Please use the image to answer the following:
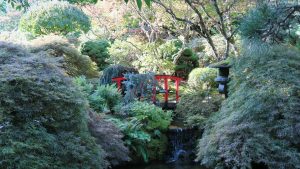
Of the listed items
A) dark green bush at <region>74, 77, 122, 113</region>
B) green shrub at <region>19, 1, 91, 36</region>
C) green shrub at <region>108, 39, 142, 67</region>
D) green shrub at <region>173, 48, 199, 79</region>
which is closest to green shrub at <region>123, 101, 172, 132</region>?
dark green bush at <region>74, 77, 122, 113</region>

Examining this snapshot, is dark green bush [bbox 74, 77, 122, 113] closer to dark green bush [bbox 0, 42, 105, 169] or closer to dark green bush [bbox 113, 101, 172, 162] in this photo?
dark green bush [bbox 113, 101, 172, 162]

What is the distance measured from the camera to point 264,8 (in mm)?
4113

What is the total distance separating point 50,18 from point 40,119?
795 centimetres

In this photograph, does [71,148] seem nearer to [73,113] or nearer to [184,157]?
[73,113]

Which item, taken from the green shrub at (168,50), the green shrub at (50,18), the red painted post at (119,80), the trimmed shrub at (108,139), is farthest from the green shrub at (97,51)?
the trimmed shrub at (108,139)

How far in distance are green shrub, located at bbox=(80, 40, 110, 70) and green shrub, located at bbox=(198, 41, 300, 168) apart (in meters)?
7.67

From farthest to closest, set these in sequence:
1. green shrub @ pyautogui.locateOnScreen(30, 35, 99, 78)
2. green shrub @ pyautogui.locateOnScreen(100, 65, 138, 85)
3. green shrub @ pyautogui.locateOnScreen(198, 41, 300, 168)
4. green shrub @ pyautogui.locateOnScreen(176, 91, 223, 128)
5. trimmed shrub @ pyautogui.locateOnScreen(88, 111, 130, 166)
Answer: green shrub @ pyautogui.locateOnScreen(30, 35, 99, 78) < green shrub @ pyautogui.locateOnScreen(100, 65, 138, 85) < green shrub @ pyautogui.locateOnScreen(176, 91, 223, 128) < trimmed shrub @ pyautogui.locateOnScreen(88, 111, 130, 166) < green shrub @ pyautogui.locateOnScreen(198, 41, 300, 168)

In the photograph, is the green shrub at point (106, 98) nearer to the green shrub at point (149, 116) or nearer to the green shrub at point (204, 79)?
the green shrub at point (149, 116)

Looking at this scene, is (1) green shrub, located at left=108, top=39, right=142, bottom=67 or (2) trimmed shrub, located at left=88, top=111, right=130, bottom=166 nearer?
(2) trimmed shrub, located at left=88, top=111, right=130, bottom=166

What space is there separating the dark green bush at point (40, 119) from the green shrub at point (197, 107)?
2.98 metres

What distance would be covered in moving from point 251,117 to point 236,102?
581 millimetres

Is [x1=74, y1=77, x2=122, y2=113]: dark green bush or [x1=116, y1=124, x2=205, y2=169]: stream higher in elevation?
[x1=74, y1=77, x2=122, y2=113]: dark green bush

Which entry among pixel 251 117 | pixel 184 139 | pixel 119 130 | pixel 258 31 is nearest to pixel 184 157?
pixel 184 139

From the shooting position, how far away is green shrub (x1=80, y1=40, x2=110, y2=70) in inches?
512
